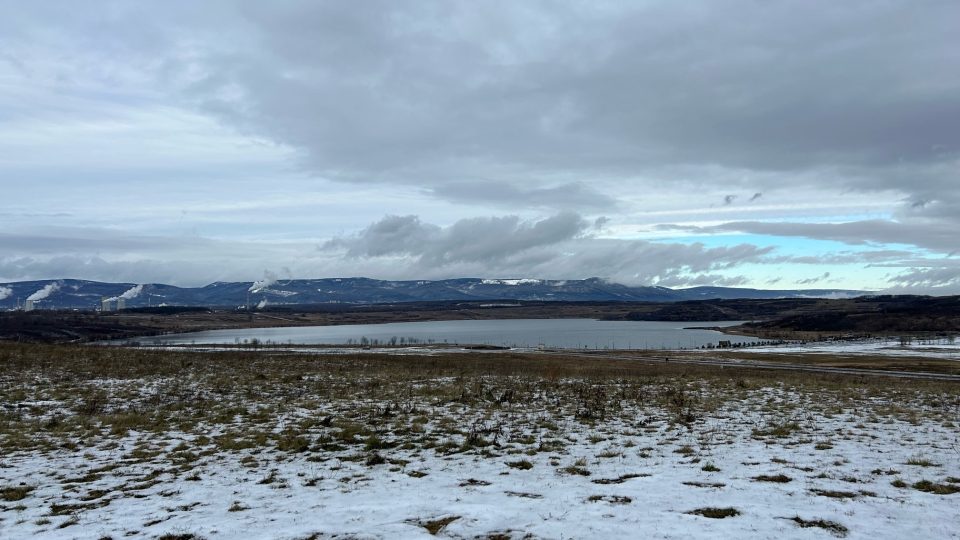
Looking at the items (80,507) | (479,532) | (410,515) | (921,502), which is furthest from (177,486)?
(921,502)

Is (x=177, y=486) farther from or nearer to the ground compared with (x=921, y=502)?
nearer to the ground

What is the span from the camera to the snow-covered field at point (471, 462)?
371 inches

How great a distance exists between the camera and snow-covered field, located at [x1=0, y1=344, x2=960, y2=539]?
9.43 meters

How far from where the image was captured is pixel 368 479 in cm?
1280

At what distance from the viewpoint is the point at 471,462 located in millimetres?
14211

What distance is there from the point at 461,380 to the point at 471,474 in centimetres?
1889

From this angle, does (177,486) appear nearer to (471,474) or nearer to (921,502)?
(471,474)

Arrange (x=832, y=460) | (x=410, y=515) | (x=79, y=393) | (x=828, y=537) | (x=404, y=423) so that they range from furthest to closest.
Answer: (x=79, y=393), (x=404, y=423), (x=832, y=460), (x=410, y=515), (x=828, y=537)

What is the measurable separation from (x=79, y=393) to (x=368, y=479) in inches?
752

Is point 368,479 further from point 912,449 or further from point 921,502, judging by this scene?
point 912,449

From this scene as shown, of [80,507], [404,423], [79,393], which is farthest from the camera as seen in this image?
[79,393]

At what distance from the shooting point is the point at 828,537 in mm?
8375

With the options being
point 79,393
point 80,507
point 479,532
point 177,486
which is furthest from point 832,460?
point 79,393

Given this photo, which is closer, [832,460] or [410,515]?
[410,515]
